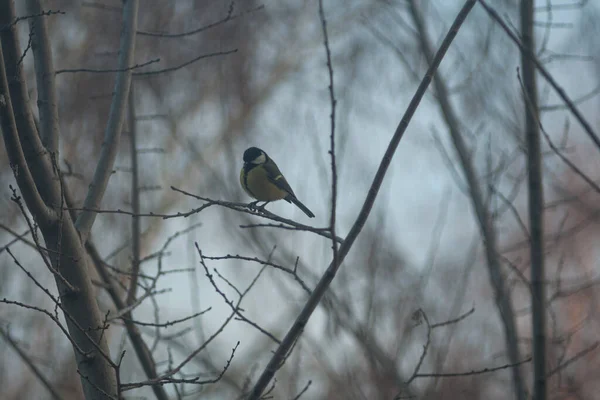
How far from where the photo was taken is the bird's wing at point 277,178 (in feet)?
14.4

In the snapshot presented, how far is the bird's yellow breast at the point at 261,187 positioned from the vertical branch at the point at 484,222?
1117 millimetres

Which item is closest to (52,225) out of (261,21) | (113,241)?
(113,241)

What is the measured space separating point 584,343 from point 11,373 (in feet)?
21.8

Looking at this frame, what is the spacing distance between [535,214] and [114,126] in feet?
5.46

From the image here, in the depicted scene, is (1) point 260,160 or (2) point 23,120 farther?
(1) point 260,160

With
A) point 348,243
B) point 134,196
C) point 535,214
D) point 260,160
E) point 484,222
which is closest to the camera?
point 348,243

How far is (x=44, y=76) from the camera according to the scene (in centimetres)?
278

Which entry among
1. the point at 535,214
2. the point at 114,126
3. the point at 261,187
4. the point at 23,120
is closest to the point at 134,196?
the point at 261,187

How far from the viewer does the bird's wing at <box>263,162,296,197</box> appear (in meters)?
4.39

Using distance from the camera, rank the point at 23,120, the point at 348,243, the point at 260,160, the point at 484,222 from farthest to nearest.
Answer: the point at 260,160, the point at 484,222, the point at 23,120, the point at 348,243

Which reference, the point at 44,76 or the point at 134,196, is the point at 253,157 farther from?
the point at 44,76

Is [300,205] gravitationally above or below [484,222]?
above

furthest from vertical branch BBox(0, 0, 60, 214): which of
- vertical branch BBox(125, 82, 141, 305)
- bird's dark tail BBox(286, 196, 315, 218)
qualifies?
bird's dark tail BBox(286, 196, 315, 218)

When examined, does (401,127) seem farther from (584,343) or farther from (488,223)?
(584,343)
